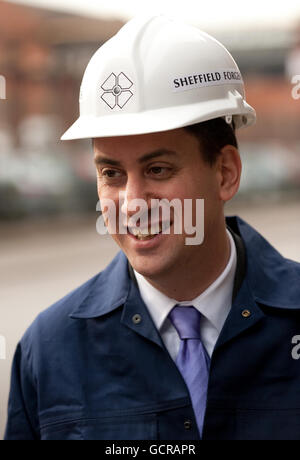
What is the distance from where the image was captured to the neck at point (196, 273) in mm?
2234

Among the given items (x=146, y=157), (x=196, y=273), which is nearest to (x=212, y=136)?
(x=146, y=157)

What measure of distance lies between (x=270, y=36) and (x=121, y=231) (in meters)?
Result: 20.9

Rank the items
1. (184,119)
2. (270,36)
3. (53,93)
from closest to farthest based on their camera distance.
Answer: (184,119), (270,36), (53,93)

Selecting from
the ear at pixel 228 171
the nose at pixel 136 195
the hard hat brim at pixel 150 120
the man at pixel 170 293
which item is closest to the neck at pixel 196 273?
the man at pixel 170 293

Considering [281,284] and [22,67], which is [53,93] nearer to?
[22,67]

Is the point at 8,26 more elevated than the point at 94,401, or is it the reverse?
the point at 8,26

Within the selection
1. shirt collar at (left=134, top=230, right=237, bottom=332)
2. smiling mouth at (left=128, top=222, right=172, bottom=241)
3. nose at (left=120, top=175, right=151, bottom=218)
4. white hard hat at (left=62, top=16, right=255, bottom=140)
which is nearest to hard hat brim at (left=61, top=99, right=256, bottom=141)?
white hard hat at (left=62, top=16, right=255, bottom=140)

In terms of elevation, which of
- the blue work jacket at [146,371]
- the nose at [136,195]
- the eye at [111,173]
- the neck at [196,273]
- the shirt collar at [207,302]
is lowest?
the blue work jacket at [146,371]

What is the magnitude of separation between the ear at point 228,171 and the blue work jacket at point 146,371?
20 centimetres

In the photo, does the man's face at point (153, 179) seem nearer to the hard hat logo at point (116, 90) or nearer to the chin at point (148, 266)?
the chin at point (148, 266)

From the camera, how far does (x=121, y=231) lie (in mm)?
2186

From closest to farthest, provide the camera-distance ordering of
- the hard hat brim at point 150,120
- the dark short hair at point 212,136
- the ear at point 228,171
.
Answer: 1. the hard hat brim at point 150,120
2. the dark short hair at point 212,136
3. the ear at point 228,171

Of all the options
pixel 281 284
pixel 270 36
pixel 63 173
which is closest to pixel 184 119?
pixel 281 284

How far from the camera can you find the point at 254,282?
7.51 ft
